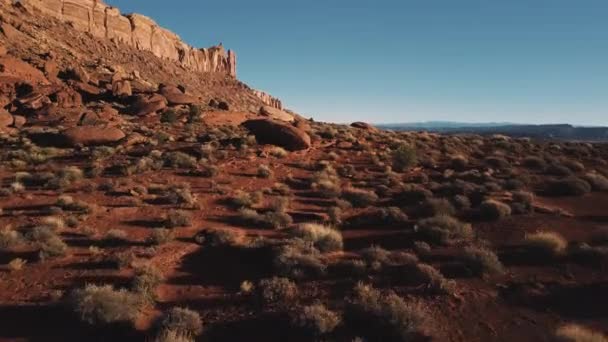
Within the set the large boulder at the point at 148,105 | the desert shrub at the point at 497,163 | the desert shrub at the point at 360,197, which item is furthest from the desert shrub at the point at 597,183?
the large boulder at the point at 148,105

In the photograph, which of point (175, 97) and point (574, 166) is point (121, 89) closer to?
point (175, 97)

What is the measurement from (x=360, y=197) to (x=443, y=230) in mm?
4605

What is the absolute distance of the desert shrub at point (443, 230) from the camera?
11.7m

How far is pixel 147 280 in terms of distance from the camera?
8.44 meters

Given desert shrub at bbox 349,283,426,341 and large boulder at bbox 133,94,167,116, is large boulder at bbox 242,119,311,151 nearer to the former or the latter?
large boulder at bbox 133,94,167,116

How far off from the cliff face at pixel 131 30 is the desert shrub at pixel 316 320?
2538 inches

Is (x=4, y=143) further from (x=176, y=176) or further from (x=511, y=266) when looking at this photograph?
(x=511, y=266)

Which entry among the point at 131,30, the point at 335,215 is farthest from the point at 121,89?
the point at 131,30

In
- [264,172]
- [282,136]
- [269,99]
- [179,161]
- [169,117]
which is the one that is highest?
[269,99]

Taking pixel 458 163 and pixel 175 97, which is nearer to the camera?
pixel 458 163

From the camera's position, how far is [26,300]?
7914 millimetres

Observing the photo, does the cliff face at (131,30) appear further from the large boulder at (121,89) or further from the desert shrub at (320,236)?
the desert shrub at (320,236)

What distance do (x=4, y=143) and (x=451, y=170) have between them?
26.6 m

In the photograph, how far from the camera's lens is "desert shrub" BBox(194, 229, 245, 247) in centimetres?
1108
